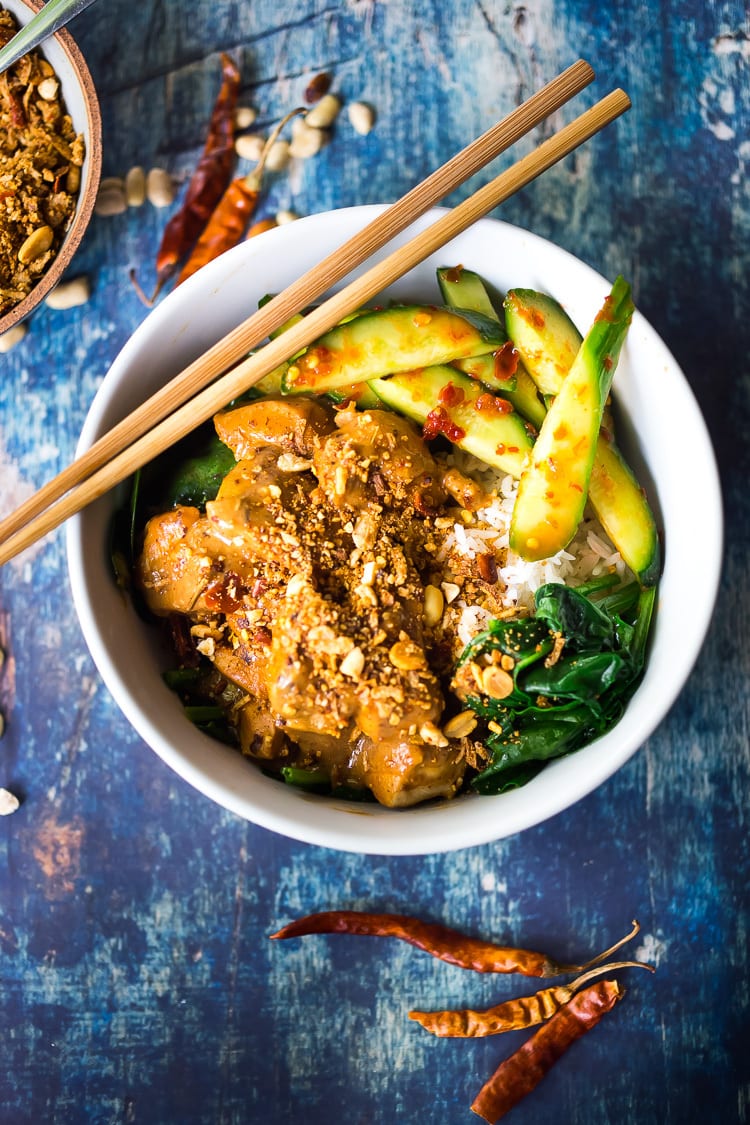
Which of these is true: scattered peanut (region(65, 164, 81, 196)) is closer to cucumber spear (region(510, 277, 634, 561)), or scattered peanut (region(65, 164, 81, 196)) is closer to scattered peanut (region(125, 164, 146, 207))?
scattered peanut (region(125, 164, 146, 207))

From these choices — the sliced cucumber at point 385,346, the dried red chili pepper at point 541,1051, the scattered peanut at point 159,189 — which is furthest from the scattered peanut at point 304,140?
the dried red chili pepper at point 541,1051

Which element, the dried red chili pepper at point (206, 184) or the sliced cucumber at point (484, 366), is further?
the dried red chili pepper at point (206, 184)

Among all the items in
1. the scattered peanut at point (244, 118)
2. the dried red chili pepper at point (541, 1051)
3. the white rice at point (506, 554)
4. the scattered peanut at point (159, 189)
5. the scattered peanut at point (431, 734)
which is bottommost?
the dried red chili pepper at point (541, 1051)

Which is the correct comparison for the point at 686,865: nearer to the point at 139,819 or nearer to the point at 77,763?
the point at 139,819

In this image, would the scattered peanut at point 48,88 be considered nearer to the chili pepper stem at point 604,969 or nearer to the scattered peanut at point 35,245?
the scattered peanut at point 35,245

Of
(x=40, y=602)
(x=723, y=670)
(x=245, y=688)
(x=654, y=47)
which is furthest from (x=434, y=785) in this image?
(x=654, y=47)

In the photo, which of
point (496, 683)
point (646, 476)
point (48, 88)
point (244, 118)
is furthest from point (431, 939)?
point (48, 88)

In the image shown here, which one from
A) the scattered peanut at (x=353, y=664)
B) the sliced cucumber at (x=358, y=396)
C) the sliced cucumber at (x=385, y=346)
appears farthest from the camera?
the sliced cucumber at (x=358, y=396)

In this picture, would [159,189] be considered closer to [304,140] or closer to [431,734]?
[304,140]

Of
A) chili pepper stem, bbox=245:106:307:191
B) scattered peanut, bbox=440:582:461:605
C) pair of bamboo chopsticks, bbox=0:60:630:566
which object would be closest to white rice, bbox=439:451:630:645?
scattered peanut, bbox=440:582:461:605
